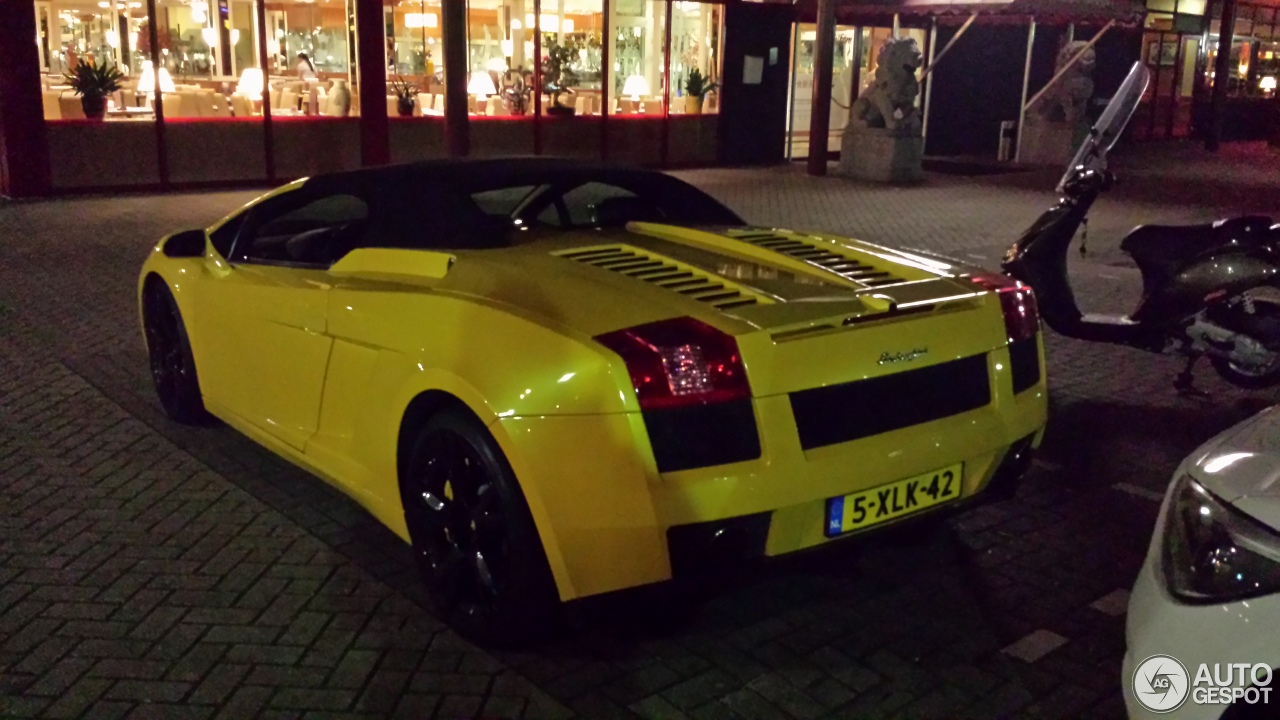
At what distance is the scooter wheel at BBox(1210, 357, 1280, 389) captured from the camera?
6.12 meters

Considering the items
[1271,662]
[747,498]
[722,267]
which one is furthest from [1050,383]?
[1271,662]

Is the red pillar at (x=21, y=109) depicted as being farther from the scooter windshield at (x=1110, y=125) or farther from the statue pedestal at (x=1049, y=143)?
the statue pedestal at (x=1049, y=143)

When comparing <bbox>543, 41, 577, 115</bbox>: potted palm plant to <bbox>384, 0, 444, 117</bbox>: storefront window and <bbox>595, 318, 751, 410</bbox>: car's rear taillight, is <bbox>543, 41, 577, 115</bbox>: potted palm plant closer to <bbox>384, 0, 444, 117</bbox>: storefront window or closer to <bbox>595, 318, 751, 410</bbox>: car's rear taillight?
<bbox>384, 0, 444, 117</bbox>: storefront window

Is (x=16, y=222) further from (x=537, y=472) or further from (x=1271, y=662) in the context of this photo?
(x=1271, y=662)

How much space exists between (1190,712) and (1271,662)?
→ 0.22 m

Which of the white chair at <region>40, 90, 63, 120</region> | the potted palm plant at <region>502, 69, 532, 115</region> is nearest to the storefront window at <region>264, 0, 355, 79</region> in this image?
the potted palm plant at <region>502, 69, 532, 115</region>

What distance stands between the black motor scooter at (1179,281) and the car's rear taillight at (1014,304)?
2.71 m

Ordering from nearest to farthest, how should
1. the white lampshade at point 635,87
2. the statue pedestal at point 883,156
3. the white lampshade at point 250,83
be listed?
the white lampshade at point 250,83, the statue pedestal at point 883,156, the white lampshade at point 635,87

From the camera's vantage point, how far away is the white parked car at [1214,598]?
83.0 inches

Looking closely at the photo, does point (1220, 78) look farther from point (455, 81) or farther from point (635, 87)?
point (455, 81)

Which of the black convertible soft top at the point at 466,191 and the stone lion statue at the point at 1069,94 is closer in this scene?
the black convertible soft top at the point at 466,191

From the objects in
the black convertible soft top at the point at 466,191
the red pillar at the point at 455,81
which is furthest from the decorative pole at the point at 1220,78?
the black convertible soft top at the point at 466,191

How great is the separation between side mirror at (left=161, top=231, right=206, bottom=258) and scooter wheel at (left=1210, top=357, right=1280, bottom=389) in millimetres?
5399

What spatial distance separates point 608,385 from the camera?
2.90 meters
